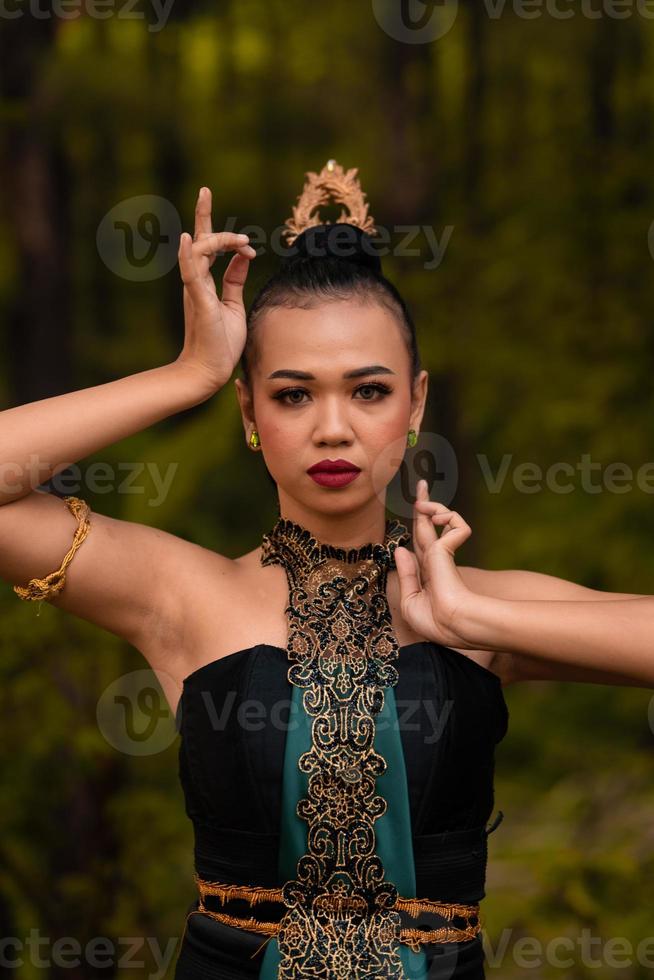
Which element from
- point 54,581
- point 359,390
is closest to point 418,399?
point 359,390

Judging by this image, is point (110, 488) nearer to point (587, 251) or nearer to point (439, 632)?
point (587, 251)

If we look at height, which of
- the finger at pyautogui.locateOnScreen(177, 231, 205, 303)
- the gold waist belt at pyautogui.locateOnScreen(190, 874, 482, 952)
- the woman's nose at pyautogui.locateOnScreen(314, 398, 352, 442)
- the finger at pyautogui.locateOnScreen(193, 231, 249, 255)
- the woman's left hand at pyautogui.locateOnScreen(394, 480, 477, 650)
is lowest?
the gold waist belt at pyautogui.locateOnScreen(190, 874, 482, 952)

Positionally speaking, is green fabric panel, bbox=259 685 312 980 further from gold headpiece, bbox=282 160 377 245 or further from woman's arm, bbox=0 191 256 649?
gold headpiece, bbox=282 160 377 245

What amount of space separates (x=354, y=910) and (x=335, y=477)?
32.5 inches

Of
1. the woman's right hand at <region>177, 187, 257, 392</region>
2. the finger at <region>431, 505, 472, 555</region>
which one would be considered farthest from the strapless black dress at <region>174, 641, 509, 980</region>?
the woman's right hand at <region>177, 187, 257, 392</region>

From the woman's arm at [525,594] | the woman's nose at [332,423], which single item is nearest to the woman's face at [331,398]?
the woman's nose at [332,423]

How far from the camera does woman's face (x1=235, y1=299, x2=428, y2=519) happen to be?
2.43 m

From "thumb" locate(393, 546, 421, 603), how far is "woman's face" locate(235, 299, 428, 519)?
0.43ft

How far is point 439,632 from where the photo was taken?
240cm

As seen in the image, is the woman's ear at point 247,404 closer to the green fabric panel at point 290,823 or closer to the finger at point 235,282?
the finger at point 235,282

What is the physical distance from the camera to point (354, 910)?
2373mm

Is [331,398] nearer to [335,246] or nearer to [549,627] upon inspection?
[335,246]

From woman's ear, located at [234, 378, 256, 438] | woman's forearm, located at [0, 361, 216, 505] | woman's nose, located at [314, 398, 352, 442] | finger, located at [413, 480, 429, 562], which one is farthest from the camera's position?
woman's ear, located at [234, 378, 256, 438]

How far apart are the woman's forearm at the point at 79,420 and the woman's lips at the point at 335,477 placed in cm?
27
